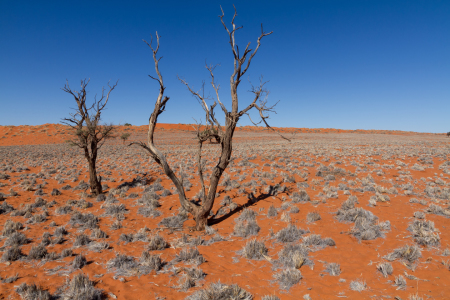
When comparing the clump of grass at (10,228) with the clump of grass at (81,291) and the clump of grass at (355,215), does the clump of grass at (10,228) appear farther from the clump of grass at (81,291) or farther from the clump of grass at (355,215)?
the clump of grass at (355,215)

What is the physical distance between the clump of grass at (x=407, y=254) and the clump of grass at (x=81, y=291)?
21.7 feet

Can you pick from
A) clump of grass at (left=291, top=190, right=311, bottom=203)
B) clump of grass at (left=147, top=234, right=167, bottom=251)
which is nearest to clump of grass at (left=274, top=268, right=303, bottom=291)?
clump of grass at (left=147, top=234, right=167, bottom=251)

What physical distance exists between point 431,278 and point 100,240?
8.70 meters

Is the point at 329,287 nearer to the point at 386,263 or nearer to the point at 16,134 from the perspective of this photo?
the point at 386,263

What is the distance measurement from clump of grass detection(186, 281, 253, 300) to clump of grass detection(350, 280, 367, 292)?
2.11 meters

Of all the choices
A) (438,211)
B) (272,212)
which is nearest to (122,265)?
A: (272,212)

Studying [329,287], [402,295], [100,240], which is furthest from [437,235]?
[100,240]

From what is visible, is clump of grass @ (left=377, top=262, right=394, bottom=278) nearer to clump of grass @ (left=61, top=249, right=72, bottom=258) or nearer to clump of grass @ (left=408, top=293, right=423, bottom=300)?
clump of grass @ (left=408, top=293, right=423, bottom=300)

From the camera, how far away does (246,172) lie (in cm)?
1677

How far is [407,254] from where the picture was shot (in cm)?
524

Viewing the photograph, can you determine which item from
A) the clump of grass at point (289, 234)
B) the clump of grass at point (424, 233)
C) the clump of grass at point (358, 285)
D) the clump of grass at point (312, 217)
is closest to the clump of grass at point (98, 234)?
the clump of grass at point (289, 234)

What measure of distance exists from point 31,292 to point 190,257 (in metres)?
3.29

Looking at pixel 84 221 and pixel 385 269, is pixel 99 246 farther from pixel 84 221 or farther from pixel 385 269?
pixel 385 269

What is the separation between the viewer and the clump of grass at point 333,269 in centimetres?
493
